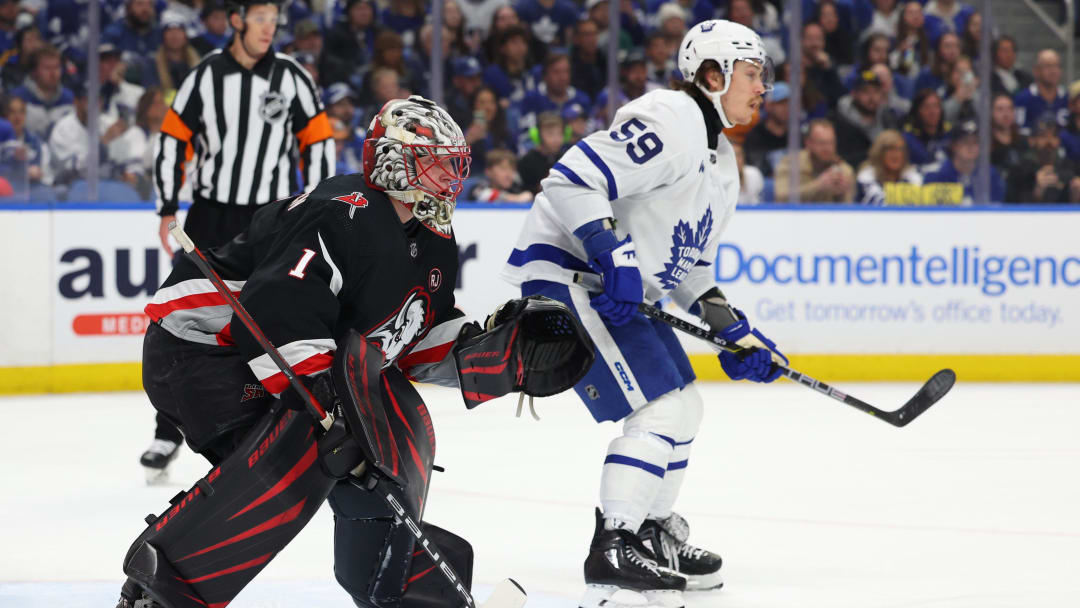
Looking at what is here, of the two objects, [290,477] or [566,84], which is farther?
[566,84]

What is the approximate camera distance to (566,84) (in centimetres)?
648

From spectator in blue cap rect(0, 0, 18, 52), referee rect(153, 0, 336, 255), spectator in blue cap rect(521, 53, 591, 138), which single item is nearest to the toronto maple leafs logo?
referee rect(153, 0, 336, 255)

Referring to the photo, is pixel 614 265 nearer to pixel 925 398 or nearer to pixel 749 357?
pixel 749 357

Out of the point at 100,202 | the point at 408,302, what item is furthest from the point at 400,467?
the point at 100,202

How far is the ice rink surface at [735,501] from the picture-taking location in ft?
9.36

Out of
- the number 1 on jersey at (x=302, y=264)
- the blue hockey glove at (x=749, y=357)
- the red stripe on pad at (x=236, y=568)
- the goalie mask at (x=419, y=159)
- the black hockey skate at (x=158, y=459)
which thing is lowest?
the black hockey skate at (x=158, y=459)

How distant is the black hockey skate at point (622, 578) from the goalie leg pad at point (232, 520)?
822mm

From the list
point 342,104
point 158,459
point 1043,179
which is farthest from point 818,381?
point 1043,179

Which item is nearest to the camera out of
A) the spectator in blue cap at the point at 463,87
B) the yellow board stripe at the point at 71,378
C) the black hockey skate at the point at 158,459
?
the black hockey skate at the point at 158,459

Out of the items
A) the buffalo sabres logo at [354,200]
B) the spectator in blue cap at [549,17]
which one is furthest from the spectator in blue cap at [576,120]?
the buffalo sabres logo at [354,200]

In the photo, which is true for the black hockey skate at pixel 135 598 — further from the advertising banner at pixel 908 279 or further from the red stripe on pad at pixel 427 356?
the advertising banner at pixel 908 279

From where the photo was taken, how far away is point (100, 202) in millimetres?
5641

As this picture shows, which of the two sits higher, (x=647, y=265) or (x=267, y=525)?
(x=647, y=265)

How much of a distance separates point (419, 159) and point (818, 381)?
4.30ft
